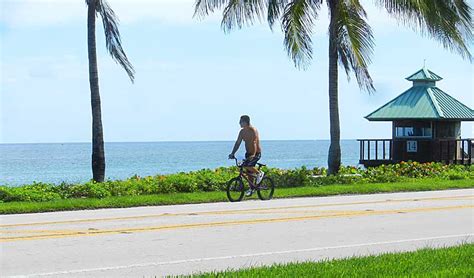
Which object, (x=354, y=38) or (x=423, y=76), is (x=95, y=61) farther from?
(x=423, y=76)

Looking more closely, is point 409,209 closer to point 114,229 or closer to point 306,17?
point 114,229

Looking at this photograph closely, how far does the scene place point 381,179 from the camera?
2580cm

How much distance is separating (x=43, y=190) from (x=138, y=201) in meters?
2.42

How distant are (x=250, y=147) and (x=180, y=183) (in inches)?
98.6

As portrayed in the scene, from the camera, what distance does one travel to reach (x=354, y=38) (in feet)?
83.1

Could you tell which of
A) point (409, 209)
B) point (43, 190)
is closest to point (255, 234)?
point (409, 209)

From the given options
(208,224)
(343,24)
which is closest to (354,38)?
(343,24)

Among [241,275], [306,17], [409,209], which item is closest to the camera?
[241,275]

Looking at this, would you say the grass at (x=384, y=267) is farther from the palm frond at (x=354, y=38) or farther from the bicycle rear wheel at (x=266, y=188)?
the palm frond at (x=354, y=38)

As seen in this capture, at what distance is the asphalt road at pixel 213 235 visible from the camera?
10.1 meters

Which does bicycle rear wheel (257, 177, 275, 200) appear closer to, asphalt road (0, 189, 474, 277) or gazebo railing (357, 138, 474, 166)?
asphalt road (0, 189, 474, 277)

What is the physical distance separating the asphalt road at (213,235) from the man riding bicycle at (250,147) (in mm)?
1054

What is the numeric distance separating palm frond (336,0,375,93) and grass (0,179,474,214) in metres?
3.71

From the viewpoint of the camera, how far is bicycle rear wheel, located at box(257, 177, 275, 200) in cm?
1933
